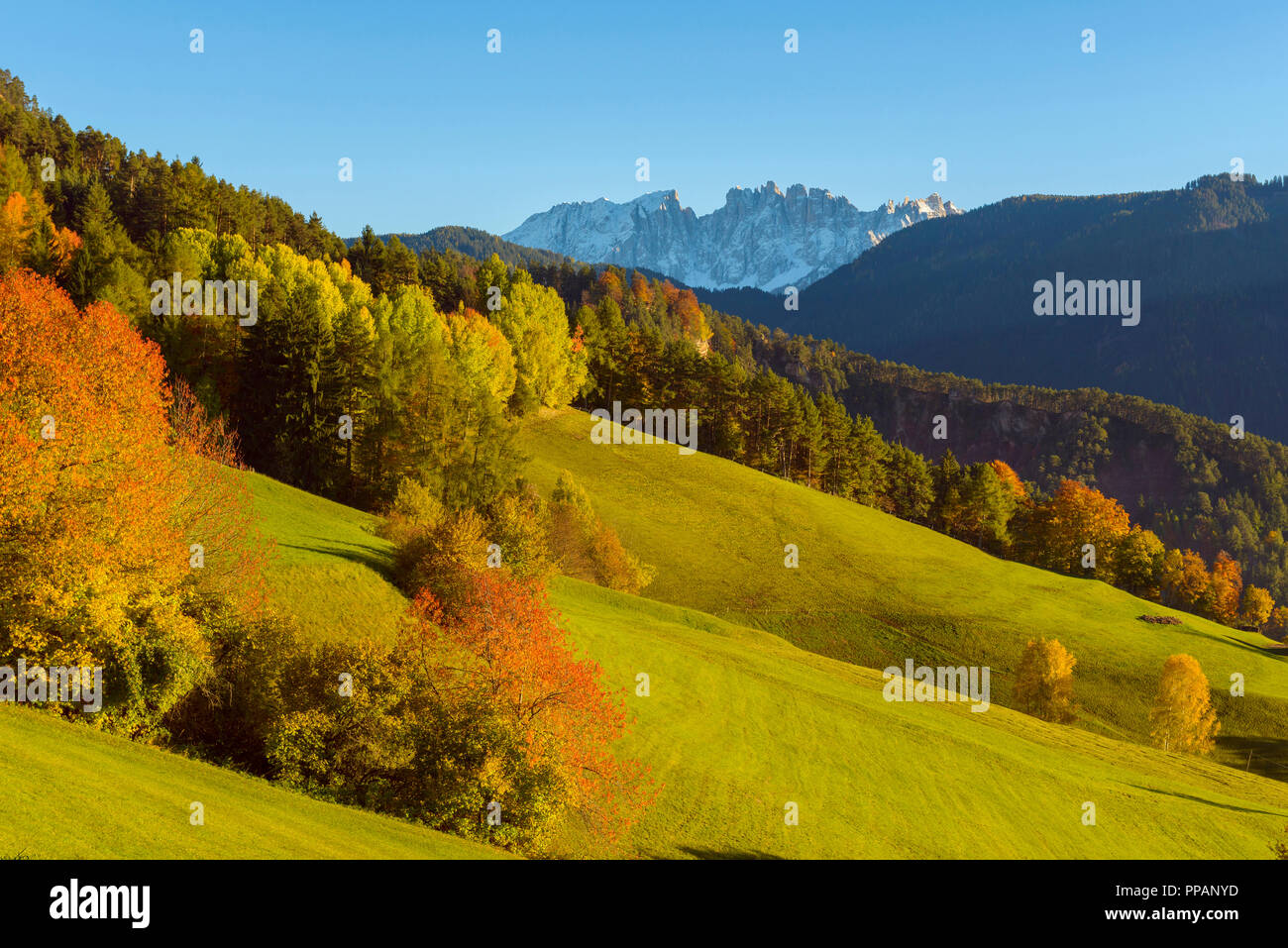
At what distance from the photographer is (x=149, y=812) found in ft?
70.7

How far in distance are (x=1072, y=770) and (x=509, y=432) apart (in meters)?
61.1

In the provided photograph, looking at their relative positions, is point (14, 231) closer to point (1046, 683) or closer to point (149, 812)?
point (149, 812)

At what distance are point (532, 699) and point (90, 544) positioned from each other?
18134mm

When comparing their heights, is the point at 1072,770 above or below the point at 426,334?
below

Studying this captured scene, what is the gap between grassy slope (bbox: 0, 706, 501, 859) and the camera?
18.9m

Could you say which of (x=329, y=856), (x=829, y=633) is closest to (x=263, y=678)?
(x=329, y=856)

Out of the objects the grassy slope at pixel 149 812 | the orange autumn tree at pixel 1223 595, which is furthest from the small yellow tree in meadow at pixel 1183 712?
the orange autumn tree at pixel 1223 595

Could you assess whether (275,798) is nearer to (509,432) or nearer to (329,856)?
(329,856)

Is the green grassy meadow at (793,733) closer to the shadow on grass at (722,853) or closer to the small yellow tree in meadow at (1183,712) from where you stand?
the shadow on grass at (722,853)

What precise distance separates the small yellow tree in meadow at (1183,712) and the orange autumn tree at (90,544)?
7970cm

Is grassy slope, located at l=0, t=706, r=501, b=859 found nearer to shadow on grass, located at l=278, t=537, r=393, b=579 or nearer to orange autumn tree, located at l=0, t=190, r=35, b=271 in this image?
shadow on grass, located at l=278, t=537, r=393, b=579

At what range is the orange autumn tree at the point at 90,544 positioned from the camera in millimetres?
32219

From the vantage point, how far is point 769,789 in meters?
42.8

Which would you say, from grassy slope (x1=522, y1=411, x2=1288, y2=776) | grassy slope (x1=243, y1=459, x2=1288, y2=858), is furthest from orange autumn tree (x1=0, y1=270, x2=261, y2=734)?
grassy slope (x1=522, y1=411, x2=1288, y2=776)
